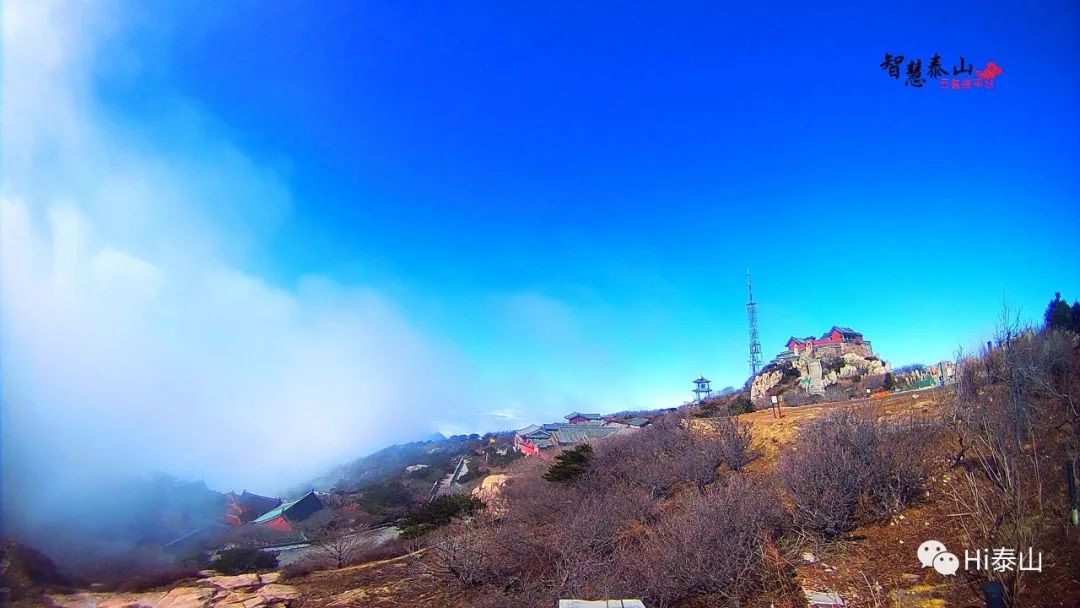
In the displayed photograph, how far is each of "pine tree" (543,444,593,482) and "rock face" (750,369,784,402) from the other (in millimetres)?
31378

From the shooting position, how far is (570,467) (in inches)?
746

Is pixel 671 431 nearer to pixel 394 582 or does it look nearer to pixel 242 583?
pixel 394 582

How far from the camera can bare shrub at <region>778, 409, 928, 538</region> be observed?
7.95 m

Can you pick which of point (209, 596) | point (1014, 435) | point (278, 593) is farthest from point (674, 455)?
point (209, 596)

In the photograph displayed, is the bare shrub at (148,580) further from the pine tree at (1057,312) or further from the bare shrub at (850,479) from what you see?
the pine tree at (1057,312)

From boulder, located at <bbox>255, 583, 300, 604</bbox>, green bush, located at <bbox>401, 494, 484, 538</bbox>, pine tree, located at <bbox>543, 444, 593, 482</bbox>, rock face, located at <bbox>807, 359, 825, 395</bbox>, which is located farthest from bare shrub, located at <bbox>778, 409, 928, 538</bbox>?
rock face, located at <bbox>807, 359, 825, 395</bbox>

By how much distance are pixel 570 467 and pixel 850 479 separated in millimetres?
12305

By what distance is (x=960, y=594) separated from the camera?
5.11 metres

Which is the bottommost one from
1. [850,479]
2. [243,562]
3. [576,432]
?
[243,562]

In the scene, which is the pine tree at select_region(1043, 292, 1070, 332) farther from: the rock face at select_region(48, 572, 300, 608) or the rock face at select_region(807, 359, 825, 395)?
the rock face at select_region(48, 572, 300, 608)

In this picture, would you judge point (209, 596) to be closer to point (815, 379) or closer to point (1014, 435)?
point (1014, 435)

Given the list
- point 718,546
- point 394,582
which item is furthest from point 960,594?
point 394,582

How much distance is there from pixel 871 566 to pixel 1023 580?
2.32 metres

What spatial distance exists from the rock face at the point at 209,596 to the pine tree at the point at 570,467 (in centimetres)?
1022
